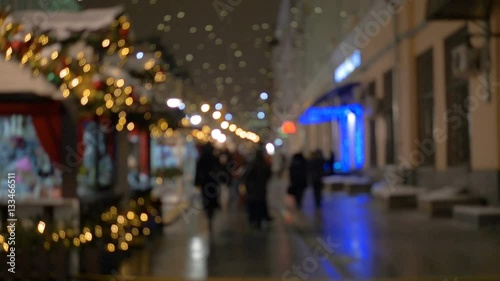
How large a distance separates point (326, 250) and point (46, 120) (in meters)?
4.88

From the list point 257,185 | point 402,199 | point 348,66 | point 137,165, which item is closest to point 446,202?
point 402,199

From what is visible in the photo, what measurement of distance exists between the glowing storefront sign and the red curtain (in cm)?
2339

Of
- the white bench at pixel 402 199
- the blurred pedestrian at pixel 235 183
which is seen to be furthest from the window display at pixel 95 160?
the blurred pedestrian at pixel 235 183

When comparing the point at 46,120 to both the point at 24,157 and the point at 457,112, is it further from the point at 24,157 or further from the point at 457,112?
the point at 457,112

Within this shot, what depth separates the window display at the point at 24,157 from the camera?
35.6 feet

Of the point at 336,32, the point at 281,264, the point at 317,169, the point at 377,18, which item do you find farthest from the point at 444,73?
the point at 336,32

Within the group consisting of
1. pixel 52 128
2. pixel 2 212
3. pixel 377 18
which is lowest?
pixel 2 212

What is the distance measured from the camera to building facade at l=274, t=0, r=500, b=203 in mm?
16328

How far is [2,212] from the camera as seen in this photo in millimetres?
10148

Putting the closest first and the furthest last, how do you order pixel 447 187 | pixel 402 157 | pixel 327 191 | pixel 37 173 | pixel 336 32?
pixel 37 173 → pixel 447 187 → pixel 402 157 → pixel 327 191 → pixel 336 32

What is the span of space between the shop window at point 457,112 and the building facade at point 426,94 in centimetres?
2

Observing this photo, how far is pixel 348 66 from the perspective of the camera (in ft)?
114

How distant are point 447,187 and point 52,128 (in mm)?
11737

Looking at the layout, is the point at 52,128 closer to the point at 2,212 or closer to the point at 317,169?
the point at 2,212
